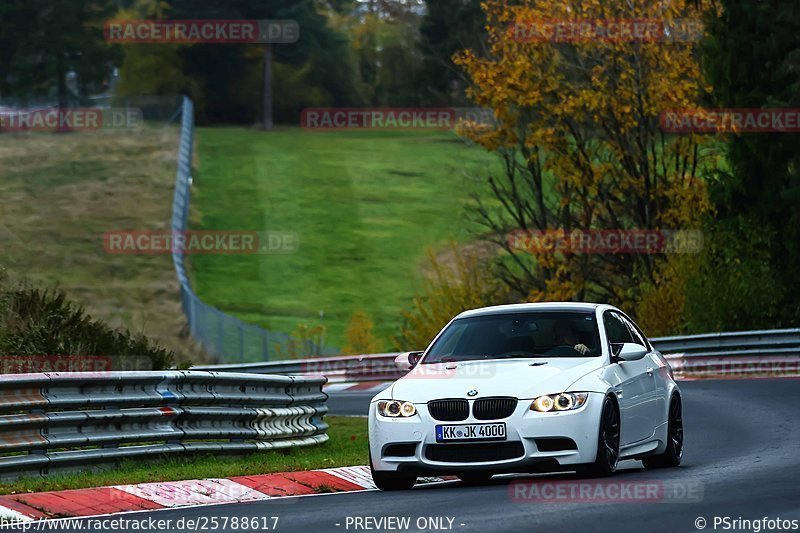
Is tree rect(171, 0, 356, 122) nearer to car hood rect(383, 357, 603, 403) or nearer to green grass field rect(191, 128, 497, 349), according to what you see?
green grass field rect(191, 128, 497, 349)

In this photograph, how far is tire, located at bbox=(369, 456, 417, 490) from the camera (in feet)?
43.8

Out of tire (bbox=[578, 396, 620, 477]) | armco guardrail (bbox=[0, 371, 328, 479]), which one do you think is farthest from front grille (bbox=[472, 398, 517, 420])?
armco guardrail (bbox=[0, 371, 328, 479])

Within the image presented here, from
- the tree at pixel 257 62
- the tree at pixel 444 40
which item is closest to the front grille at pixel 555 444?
the tree at pixel 444 40

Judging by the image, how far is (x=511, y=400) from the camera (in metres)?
12.9

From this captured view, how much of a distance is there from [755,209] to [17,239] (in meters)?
36.8

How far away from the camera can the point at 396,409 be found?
43.7ft

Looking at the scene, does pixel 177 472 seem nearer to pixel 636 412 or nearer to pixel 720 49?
pixel 636 412

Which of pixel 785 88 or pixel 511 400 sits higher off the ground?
pixel 785 88

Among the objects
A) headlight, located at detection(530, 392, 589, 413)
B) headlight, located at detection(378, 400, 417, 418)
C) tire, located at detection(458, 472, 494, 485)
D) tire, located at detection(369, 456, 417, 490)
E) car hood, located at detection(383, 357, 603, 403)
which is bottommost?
tire, located at detection(458, 472, 494, 485)

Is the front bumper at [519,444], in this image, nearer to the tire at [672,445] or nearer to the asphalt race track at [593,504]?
the asphalt race track at [593,504]

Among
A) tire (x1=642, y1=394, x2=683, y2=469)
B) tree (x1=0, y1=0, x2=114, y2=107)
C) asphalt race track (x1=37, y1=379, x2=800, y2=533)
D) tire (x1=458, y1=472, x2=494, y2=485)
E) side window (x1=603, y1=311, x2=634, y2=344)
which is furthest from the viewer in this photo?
tree (x1=0, y1=0, x2=114, y2=107)

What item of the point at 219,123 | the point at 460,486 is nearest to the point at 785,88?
the point at 460,486

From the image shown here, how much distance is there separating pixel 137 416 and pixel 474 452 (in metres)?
3.09

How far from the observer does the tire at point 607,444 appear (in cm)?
1292
